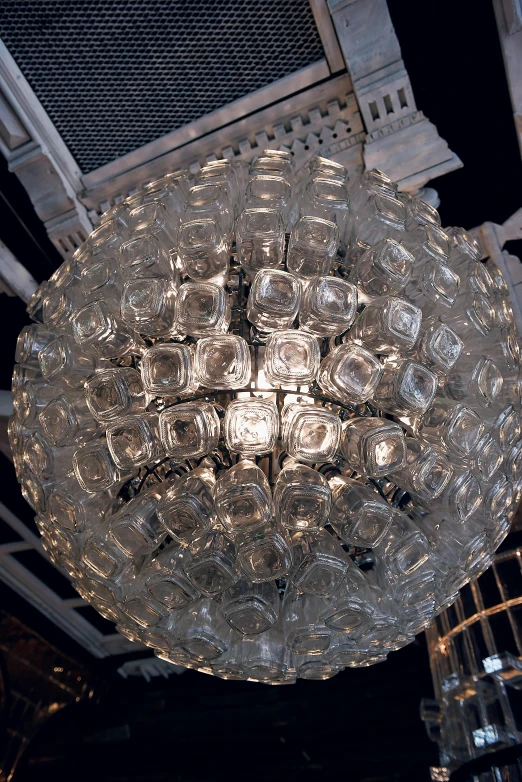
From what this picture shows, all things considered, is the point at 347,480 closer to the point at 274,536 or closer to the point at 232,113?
the point at 274,536

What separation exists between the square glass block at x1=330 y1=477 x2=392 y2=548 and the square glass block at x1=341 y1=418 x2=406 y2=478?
0.19 ft

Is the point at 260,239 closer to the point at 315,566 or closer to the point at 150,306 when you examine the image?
the point at 150,306

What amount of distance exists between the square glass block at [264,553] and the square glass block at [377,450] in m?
0.18

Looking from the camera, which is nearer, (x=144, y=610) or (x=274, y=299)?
(x=274, y=299)

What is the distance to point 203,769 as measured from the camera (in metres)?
3.12

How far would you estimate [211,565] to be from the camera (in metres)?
1.21

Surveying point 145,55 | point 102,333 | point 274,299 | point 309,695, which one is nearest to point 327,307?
point 274,299

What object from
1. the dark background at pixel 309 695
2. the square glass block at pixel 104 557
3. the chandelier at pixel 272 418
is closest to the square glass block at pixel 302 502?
the chandelier at pixel 272 418

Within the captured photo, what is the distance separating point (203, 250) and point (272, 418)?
335 millimetres

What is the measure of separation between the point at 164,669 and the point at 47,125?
270 cm

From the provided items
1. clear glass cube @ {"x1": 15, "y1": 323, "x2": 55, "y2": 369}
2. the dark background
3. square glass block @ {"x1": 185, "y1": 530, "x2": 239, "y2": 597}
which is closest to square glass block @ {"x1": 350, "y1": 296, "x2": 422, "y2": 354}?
square glass block @ {"x1": 185, "y1": 530, "x2": 239, "y2": 597}

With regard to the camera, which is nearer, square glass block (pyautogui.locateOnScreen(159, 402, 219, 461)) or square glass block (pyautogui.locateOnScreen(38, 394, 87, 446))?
square glass block (pyautogui.locateOnScreen(159, 402, 219, 461))

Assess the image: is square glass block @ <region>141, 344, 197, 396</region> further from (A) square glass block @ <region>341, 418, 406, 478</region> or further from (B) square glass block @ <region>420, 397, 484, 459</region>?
(B) square glass block @ <region>420, 397, 484, 459</region>

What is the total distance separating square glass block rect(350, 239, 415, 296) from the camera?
4.17 feet
